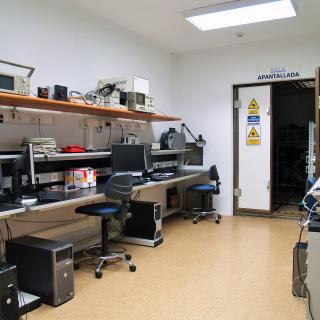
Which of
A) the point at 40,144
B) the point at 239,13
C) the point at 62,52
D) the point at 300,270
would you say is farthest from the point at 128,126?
the point at 300,270

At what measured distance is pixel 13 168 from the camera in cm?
274

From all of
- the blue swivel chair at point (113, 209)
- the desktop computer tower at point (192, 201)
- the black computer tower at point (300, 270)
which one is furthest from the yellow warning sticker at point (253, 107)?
the black computer tower at point (300, 270)

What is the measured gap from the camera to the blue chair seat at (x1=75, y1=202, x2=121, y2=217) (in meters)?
3.18

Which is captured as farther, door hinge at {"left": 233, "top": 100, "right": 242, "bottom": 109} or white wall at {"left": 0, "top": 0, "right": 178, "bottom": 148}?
door hinge at {"left": 233, "top": 100, "right": 242, "bottom": 109}

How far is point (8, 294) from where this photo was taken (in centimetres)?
218

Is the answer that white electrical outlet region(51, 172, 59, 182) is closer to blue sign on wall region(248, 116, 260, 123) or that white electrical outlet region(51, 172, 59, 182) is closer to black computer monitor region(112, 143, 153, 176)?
black computer monitor region(112, 143, 153, 176)

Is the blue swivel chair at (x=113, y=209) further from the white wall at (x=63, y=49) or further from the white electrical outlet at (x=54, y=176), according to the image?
the white wall at (x=63, y=49)

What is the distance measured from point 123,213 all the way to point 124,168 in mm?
954

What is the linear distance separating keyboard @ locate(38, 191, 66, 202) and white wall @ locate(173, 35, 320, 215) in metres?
3.19

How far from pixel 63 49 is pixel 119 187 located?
1671mm

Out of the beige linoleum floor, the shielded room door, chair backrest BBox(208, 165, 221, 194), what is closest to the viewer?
the beige linoleum floor

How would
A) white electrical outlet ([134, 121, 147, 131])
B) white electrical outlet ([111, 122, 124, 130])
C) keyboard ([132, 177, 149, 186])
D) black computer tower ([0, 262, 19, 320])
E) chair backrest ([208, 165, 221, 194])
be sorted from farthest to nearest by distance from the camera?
1. chair backrest ([208, 165, 221, 194])
2. white electrical outlet ([134, 121, 147, 131])
3. white electrical outlet ([111, 122, 124, 130])
4. keyboard ([132, 177, 149, 186])
5. black computer tower ([0, 262, 19, 320])

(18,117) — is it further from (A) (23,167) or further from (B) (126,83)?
(B) (126,83)

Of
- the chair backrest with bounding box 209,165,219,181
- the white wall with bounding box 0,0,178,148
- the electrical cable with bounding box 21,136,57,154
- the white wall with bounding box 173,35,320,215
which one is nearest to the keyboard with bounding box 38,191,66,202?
the electrical cable with bounding box 21,136,57,154
